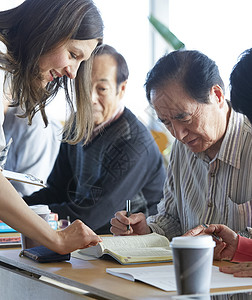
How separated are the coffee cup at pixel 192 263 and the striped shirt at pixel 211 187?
30.6 inches

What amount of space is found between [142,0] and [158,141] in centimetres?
130

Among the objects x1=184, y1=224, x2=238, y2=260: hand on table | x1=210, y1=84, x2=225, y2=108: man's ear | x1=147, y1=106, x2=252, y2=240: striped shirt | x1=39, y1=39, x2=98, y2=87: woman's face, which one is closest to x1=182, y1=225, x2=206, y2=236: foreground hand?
x1=184, y1=224, x2=238, y2=260: hand on table

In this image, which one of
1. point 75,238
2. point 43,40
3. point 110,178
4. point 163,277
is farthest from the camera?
point 110,178

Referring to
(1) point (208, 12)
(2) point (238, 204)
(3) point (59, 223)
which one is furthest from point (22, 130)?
(2) point (238, 204)

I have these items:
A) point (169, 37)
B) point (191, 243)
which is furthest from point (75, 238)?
point (169, 37)

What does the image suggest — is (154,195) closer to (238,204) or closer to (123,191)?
(123,191)

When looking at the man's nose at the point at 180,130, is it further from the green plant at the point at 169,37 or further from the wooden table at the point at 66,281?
the green plant at the point at 169,37

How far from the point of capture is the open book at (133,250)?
1.47 meters

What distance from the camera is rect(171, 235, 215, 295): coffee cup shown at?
1011 mm

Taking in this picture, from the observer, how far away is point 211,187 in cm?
193

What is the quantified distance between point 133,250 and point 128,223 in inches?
12.7

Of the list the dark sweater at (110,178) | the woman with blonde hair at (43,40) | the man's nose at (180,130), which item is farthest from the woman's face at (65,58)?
the dark sweater at (110,178)

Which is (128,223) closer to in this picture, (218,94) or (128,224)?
(128,224)

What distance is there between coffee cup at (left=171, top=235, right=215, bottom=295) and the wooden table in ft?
0.22
